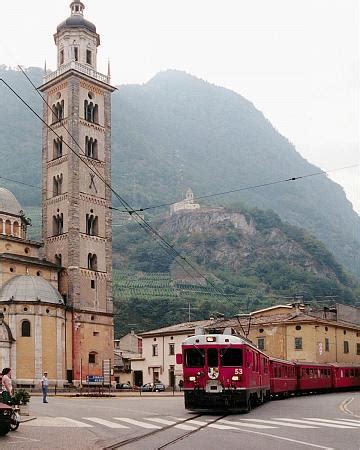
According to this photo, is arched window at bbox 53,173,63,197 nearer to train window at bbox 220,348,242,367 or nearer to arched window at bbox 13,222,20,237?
arched window at bbox 13,222,20,237

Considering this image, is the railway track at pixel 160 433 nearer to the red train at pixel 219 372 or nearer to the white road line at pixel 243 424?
the white road line at pixel 243 424

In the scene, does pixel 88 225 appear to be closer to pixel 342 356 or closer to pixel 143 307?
pixel 342 356

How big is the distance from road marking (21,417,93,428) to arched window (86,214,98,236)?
4886 centimetres

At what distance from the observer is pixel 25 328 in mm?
64938

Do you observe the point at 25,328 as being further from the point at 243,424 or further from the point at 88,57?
the point at 243,424

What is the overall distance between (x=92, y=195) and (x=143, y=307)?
6391 centimetres

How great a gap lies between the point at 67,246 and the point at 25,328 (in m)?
10.1

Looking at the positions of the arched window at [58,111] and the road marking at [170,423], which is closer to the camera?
the road marking at [170,423]

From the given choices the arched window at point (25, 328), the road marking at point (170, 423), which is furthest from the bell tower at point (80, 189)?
the road marking at point (170, 423)

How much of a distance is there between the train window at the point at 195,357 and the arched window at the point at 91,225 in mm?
46100

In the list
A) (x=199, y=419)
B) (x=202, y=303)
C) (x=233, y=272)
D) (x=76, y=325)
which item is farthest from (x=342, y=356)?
(x=233, y=272)

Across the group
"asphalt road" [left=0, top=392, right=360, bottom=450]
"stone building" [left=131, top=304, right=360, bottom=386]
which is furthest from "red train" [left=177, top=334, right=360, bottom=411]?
"stone building" [left=131, top=304, right=360, bottom=386]

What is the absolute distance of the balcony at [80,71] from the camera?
75844mm

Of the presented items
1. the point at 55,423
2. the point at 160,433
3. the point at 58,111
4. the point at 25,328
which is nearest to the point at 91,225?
the point at 58,111
